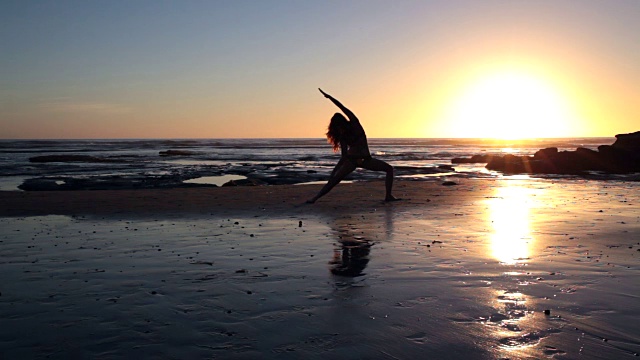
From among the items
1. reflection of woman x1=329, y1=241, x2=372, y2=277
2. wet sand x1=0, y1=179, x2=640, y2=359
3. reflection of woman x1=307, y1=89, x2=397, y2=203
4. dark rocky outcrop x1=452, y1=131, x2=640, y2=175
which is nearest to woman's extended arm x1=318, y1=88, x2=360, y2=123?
reflection of woman x1=307, y1=89, x2=397, y2=203

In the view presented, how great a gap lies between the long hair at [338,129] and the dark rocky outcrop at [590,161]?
65.0 feet

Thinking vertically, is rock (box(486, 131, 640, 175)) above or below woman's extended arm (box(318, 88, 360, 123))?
below

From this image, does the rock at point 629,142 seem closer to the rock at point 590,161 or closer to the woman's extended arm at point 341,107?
the rock at point 590,161

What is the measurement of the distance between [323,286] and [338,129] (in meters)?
8.94

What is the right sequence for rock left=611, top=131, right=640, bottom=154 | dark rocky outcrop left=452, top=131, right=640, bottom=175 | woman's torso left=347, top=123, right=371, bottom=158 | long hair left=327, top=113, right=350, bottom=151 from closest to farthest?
long hair left=327, top=113, right=350, bottom=151 < woman's torso left=347, top=123, right=371, bottom=158 < dark rocky outcrop left=452, top=131, right=640, bottom=175 < rock left=611, top=131, right=640, bottom=154

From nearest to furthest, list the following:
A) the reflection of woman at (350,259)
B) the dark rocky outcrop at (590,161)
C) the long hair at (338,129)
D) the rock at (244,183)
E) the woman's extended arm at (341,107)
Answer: the reflection of woman at (350,259)
the woman's extended arm at (341,107)
the long hair at (338,129)
the rock at (244,183)
the dark rocky outcrop at (590,161)

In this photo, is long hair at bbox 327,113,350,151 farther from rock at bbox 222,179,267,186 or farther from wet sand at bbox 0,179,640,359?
rock at bbox 222,179,267,186

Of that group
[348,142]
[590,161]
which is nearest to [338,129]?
[348,142]

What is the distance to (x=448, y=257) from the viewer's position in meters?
7.40

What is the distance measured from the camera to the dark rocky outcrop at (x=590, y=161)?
29797 millimetres

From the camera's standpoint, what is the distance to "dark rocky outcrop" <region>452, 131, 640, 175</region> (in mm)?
29797

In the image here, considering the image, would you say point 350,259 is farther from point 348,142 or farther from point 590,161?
point 590,161

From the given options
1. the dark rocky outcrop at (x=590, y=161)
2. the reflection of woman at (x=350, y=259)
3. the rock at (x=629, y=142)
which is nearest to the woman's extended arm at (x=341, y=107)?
the reflection of woman at (x=350, y=259)

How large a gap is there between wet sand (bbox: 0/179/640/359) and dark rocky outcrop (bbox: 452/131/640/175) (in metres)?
19.7
